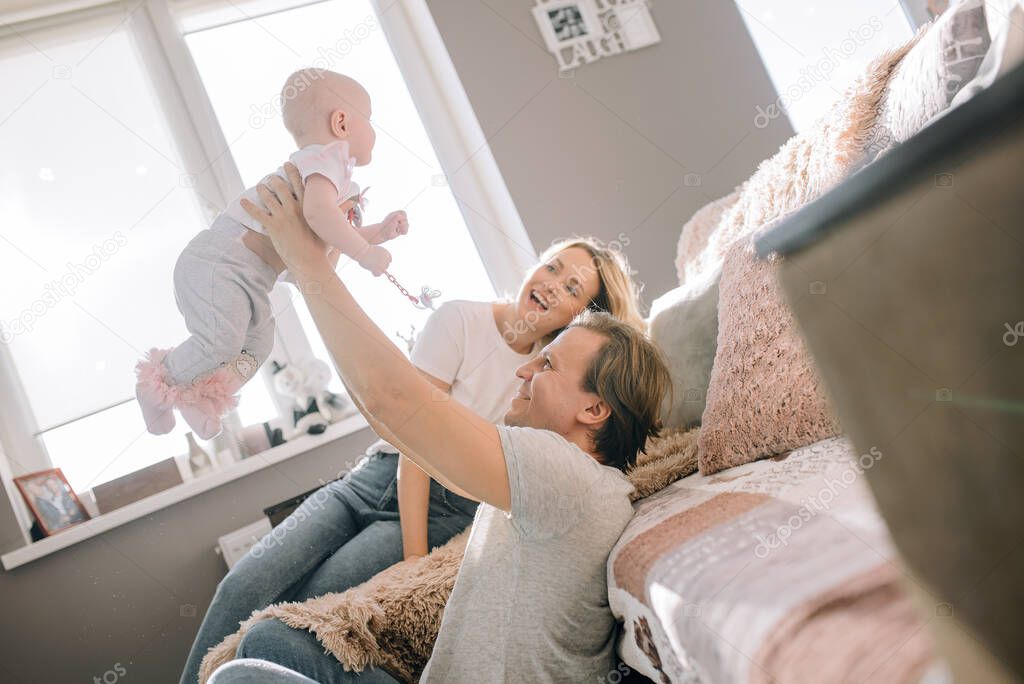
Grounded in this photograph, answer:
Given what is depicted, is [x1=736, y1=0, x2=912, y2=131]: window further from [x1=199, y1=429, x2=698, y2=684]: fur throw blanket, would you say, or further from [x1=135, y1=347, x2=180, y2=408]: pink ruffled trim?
[x1=135, y1=347, x2=180, y2=408]: pink ruffled trim

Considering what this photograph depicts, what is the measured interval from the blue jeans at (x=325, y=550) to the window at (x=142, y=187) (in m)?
0.93

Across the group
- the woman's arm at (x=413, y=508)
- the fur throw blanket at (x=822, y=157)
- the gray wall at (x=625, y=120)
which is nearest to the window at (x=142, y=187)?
the gray wall at (x=625, y=120)

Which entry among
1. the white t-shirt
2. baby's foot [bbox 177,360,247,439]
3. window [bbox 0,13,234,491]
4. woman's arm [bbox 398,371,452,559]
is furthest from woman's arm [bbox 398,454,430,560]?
window [bbox 0,13,234,491]

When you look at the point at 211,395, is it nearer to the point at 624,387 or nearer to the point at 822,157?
the point at 624,387

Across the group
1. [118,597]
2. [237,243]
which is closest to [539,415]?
[237,243]

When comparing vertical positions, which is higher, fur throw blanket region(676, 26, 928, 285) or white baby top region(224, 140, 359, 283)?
white baby top region(224, 140, 359, 283)

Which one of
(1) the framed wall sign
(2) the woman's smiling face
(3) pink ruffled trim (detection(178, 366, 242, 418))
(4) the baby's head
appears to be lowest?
(2) the woman's smiling face

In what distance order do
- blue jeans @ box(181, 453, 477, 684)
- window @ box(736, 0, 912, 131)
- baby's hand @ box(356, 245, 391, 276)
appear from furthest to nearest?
window @ box(736, 0, 912, 131)
blue jeans @ box(181, 453, 477, 684)
baby's hand @ box(356, 245, 391, 276)

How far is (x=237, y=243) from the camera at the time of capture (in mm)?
1408

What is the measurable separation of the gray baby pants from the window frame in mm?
1214

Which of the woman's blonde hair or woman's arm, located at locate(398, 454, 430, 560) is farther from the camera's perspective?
the woman's blonde hair

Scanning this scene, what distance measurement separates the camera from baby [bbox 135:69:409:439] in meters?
1.36

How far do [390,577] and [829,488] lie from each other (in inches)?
29.6

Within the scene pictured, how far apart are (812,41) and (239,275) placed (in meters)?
2.36
